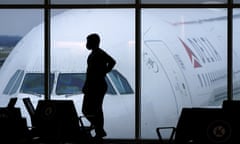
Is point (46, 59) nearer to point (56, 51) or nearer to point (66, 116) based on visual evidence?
point (56, 51)

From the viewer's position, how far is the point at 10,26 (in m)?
11.3

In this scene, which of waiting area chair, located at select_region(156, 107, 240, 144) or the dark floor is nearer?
waiting area chair, located at select_region(156, 107, 240, 144)

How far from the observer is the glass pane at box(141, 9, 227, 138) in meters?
11.0

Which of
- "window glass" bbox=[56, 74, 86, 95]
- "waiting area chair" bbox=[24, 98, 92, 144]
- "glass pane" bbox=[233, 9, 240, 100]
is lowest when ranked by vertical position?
"waiting area chair" bbox=[24, 98, 92, 144]

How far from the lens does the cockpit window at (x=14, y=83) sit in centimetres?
1129

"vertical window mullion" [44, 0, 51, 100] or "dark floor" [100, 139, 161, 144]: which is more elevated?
"vertical window mullion" [44, 0, 51, 100]

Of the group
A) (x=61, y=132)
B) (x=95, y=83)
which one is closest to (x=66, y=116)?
(x=61, y=132)

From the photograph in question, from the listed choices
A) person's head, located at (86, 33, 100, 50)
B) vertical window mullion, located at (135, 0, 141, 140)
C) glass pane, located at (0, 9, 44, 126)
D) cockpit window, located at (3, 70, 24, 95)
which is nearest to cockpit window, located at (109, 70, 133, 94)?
vertical window mullion, located at (135, 0, 141, 140)

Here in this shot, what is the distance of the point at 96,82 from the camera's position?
9.11 meters

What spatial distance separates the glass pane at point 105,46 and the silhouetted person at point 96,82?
1.81 meters

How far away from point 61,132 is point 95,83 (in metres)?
1.60

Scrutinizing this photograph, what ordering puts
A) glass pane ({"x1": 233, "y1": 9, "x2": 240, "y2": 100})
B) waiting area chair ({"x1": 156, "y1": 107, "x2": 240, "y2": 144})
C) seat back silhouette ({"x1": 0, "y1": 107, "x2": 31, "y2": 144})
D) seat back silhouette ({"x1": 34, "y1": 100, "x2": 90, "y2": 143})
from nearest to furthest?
waiting area chair ({"x1": 156, "y1": 107, "x2": 240, "y2": 144})
seat back silhouette ({"x1": 0, "y1": 107, "x2": 31, "y2": 144})
seat back silhouette ({"x1": 34, "y1": 100, "x2": 90, "y2": 143})
glass pane ({"x1": 233, "y1": 9, "x2": 240, "y2": 100})

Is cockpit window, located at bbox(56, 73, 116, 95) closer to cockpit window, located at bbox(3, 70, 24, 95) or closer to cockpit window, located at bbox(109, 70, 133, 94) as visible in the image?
cockpit window, located at bbox(109, 70, 133, 94)

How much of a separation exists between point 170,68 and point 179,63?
0.17 meters
